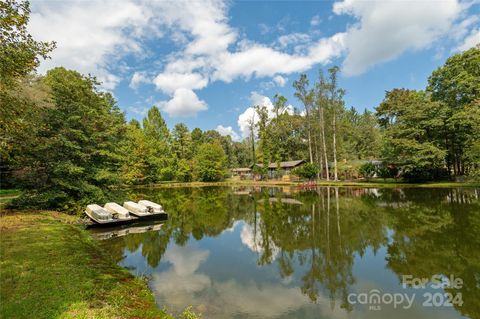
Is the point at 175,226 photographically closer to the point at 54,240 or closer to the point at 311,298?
the point at 54,240

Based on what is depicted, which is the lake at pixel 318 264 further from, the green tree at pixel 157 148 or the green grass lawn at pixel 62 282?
the green tree at pixel 157 148

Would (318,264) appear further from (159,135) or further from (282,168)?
(159,135)

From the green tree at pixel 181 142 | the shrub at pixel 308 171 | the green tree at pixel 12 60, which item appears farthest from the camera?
the green tree at pixel 181 142

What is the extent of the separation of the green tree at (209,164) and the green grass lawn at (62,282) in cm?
4604

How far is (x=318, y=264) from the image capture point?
30.2ft

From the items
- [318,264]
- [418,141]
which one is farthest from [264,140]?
[318,264]

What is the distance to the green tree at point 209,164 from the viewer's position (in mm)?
57062

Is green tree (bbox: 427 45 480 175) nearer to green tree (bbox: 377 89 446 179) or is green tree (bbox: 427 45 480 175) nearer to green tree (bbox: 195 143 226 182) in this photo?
green tree (bbox: 377 89 446 179)

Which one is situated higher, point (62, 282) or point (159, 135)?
point (159, 135)

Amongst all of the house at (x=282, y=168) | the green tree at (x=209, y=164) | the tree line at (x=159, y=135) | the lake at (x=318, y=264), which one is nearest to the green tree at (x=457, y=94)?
the tree line at (x=159, y=135)

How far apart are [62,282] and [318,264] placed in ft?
25.2

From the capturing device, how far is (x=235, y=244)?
12945mm

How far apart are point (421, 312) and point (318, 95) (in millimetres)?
43716

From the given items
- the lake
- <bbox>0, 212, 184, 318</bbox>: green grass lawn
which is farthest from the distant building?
<bbox>0, 212, 184, 318</bbox>: green grass lawn
